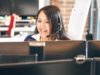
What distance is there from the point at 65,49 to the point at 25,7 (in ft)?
17.7

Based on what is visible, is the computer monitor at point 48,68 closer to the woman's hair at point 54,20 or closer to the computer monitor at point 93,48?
the computer monitor at point 93,48

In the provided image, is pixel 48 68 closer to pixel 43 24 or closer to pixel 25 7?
pixel 43 24

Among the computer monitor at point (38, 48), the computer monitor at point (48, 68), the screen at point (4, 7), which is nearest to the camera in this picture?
the computer monitor at point (48, 68)

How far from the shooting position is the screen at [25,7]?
21.7 feet

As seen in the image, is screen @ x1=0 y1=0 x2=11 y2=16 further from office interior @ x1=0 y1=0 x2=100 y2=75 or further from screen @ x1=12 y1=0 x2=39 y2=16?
office interior @ x1=0 y1=0 x2=100 y2=75

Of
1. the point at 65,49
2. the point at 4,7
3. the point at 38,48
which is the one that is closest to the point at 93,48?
the point at 65,49

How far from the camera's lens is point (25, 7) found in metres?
6.70

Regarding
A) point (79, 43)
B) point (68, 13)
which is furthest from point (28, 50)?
point (68, 13)

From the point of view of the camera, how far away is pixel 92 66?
106cm

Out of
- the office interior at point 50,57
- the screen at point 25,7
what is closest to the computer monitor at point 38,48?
the office interior at point 50,57

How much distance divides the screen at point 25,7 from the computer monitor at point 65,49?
17.3ft

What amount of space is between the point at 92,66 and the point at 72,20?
218 centimetres

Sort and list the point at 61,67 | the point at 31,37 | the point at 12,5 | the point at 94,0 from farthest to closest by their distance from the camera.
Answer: the point at 12,5, the point at 94,0, the point at 31,37, the point at 61,67

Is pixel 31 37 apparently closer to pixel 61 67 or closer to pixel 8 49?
pixel 8 49
